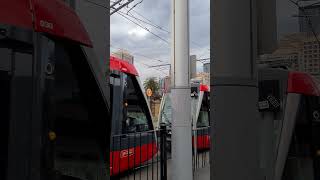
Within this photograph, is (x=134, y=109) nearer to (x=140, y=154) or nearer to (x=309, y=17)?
(x=140, y=154)

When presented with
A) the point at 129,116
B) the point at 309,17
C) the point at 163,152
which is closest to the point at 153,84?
→ the point at 129,116

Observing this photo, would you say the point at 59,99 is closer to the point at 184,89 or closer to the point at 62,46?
the point at 62,46

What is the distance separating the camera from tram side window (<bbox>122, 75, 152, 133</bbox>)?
35.1 feet

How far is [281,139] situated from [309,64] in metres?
2.14

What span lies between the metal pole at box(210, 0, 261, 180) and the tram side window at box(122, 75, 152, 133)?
780 cm

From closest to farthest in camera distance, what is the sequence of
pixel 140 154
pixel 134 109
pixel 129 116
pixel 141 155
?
1. pixel 140 154
2. pixel 141 155
3. pixel 129 116
4. pixel 134 109

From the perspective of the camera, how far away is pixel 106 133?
3750mm

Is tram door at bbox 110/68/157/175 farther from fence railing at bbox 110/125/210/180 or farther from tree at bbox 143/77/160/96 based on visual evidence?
tree at bbox 143/77/160/96

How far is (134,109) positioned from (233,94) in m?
8.64

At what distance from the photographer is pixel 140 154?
26.0 feet

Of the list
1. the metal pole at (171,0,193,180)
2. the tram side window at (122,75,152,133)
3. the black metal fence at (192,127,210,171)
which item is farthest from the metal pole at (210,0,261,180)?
the black metal fence at (192,127,210,171)

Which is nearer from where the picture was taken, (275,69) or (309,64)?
(275,69)

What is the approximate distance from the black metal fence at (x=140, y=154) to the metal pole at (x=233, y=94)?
390cm

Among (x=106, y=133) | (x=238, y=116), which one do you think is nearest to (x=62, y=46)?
(x=106, y=133)
